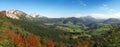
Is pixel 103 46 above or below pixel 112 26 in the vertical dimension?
below

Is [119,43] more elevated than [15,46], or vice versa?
[119,43]

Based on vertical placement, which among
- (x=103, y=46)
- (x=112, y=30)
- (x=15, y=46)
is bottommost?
(x=15, y=46)

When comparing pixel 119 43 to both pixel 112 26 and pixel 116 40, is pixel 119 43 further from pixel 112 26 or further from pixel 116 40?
pixel 112 26

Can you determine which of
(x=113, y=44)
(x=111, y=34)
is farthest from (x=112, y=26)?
(x=113, y=44)

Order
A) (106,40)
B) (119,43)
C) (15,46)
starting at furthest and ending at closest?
1. (15,46)
2. (106,40)
3. (119,43)

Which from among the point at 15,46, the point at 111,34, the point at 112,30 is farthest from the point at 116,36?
the point at 15,46

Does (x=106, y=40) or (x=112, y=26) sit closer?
(x=106, y=40)

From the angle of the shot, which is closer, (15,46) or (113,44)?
(113,44)

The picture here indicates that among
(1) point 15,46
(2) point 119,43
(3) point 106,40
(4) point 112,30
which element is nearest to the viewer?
(2) point 119,43

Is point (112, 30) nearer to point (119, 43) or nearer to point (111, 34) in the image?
point (111, 34)
